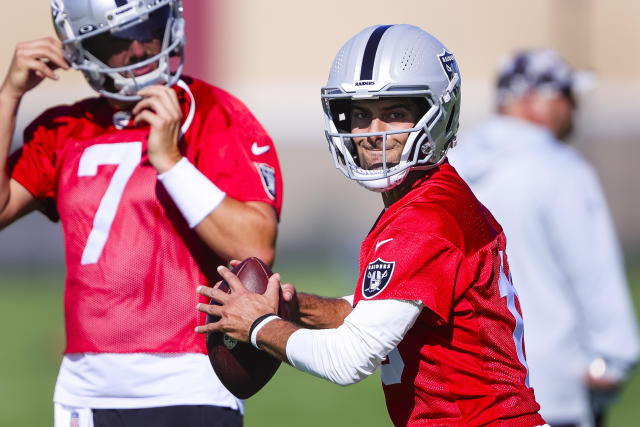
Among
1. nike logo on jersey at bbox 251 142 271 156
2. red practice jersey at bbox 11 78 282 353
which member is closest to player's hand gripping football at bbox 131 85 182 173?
red practice jersey at bbox 11 78 282 353

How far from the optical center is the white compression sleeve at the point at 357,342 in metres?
2.84

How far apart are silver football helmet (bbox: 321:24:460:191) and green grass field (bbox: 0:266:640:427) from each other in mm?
4618

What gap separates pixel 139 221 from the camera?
139 inches

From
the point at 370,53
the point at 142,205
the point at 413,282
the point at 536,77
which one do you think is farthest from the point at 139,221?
the point at 536,77

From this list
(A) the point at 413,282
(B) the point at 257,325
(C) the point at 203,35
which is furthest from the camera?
(C) the point at 203,35

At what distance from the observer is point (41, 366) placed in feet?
31.0

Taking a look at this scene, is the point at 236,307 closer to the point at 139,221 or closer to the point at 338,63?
the point at 139,221

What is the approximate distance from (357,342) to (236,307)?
16.2 inches

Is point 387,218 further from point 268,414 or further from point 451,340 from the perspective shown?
point 268,414

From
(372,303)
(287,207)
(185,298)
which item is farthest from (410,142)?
(287,207)

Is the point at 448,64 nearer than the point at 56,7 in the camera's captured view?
Yes

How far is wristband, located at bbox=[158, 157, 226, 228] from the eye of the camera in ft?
11.2

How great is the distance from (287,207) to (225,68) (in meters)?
3.33

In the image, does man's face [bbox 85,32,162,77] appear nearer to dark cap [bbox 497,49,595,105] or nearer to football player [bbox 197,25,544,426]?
football player [bbox 197,25,544,426]
